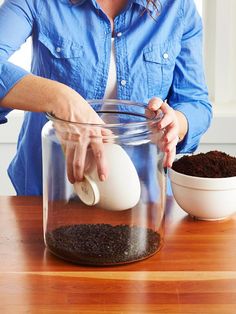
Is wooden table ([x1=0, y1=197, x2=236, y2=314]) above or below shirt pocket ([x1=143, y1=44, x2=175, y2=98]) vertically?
below

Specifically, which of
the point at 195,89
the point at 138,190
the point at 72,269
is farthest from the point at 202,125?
the point at 72,269

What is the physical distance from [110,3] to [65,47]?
0.50ft

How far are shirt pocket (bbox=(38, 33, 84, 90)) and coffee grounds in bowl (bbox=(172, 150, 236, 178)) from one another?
0.37 m

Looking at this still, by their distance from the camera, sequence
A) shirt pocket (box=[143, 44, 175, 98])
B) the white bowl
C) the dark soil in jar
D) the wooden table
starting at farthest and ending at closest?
shirt pocket (box=[143, 44, 175, 98])
the white bowl
the dark soil in jar
the wooden table

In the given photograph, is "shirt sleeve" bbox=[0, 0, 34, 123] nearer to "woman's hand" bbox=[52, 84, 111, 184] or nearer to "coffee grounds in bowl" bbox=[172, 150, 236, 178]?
"woman's hand" bbox=[52, 84, 111, 184]

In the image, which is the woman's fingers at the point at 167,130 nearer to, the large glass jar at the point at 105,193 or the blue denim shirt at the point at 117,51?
the large glass jar at the point at 105,193

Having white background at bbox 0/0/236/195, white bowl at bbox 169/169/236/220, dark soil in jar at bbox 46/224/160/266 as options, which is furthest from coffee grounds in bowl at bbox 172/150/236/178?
white background at bbox 0/0/236/195

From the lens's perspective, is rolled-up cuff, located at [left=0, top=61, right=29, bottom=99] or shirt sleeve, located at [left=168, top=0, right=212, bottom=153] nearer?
rolled-up cuff, located at [left=0, top=61, right=29, bottom=99]

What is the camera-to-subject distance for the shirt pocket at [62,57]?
1569mm

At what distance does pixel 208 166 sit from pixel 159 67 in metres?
0.39

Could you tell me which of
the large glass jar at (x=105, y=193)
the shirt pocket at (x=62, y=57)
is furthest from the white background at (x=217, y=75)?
the large glass jar at (x=105, y=193)

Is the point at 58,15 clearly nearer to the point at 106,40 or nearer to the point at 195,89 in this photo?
the point at 106,40

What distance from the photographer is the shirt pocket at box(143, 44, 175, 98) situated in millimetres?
1607

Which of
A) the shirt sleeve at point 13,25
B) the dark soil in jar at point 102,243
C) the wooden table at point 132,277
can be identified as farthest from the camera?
the shirt sleeve at point 13,25
